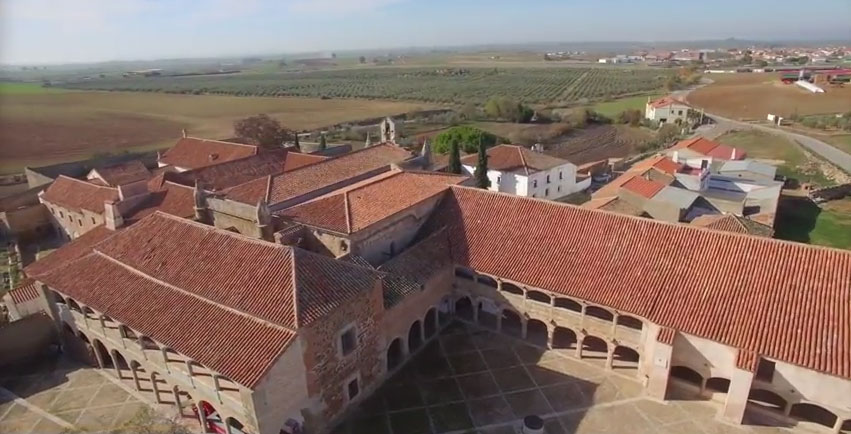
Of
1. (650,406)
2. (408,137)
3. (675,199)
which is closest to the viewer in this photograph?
(650,406)

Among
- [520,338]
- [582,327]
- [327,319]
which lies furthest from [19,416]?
[582,327]

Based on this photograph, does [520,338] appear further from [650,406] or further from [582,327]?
[650,406]

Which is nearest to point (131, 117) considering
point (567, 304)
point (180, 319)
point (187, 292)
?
point (187, 292)

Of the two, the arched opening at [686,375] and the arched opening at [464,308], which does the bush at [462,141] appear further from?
the arched opening at [686,375]

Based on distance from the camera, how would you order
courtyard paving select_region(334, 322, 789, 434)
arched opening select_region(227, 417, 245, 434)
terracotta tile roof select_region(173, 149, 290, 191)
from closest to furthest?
1. arched opening select_region(227, 417, 245, 434)
2. courtyard paving select_region(334, 322, 789, 434)
3. terracotta tile roof select_region(173, 149, 290, 191)

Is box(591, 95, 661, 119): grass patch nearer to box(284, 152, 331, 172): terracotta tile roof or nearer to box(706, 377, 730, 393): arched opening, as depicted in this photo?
box(284, 152, 331, 172): terracotta tile roof

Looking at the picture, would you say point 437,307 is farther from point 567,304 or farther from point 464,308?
point 567,304

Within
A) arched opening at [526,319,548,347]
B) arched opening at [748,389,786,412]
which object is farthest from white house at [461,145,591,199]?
arched opening at [748,389,786,412]
